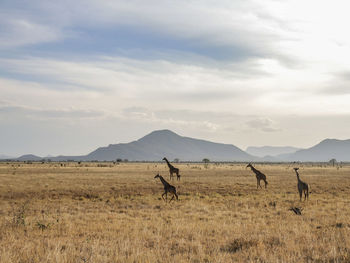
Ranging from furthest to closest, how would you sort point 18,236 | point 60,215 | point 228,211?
point 228,211
point 60,215
point 18,236

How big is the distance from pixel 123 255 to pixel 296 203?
16.0 meters

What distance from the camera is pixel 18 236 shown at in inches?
467

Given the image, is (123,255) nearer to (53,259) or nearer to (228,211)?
(53,259)

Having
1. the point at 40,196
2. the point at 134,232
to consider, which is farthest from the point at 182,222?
the point at 40,196

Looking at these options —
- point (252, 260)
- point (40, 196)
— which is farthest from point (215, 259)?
point (40, 196)

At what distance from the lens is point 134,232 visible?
41.3 feet

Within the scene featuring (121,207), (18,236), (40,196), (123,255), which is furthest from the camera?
(40,196)

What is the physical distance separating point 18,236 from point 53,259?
421 cm

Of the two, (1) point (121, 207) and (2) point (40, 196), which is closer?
(1) point (121, 207)

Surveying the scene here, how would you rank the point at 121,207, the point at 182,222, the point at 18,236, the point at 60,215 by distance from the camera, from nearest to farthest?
the point at 18,236
the point at 182,222
the point at 60,215
the point at 121,207

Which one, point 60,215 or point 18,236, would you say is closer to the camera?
point 18,236

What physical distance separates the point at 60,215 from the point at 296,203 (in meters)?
14.7

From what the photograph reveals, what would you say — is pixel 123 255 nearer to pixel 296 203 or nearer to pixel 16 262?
pixel 16 262

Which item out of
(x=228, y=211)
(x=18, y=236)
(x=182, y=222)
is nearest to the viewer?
(x=18, y=236)
